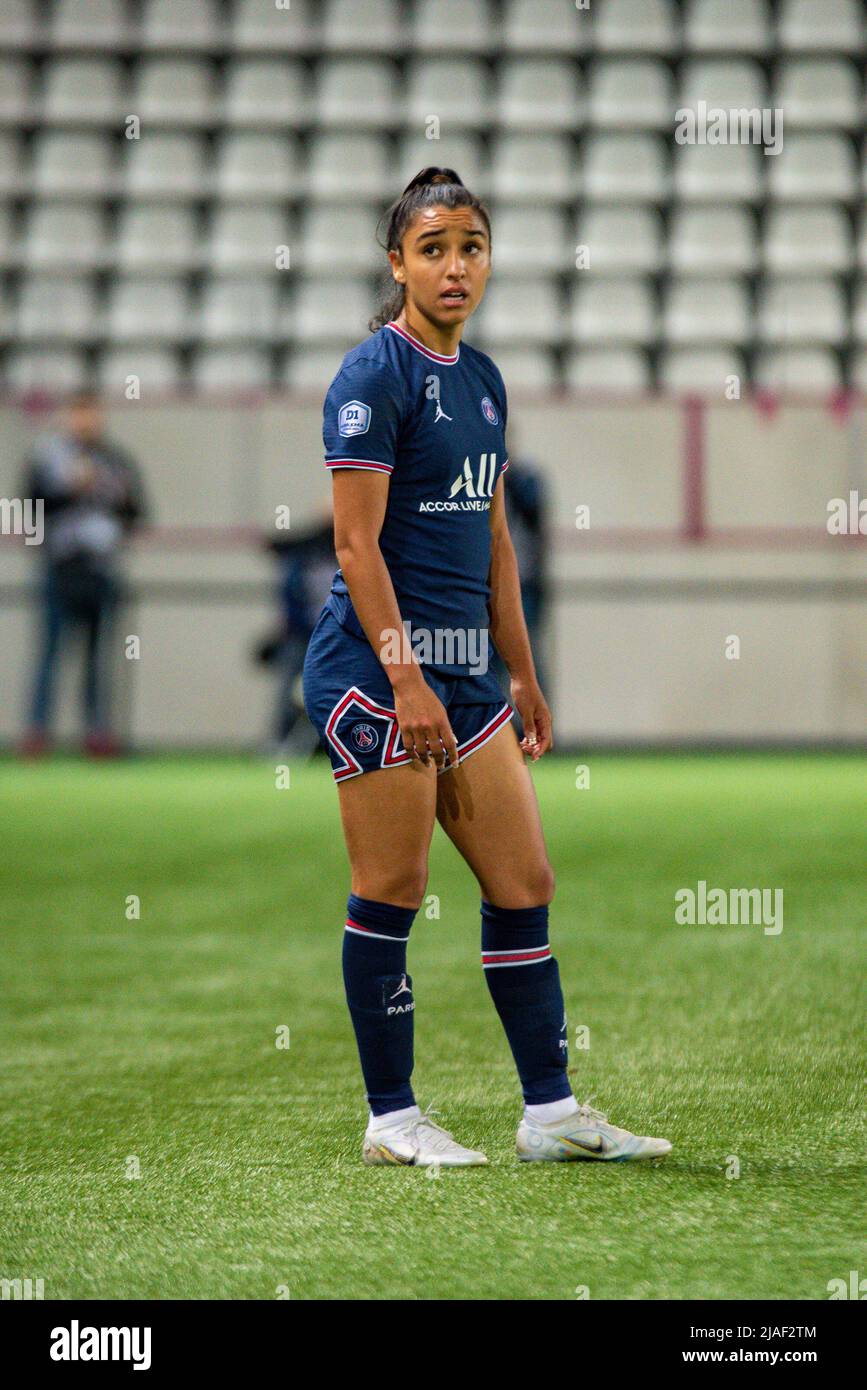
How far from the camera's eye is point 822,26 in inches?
553

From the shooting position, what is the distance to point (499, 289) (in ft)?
43.4

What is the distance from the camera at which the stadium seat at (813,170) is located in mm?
13500

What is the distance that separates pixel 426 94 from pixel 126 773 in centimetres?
670

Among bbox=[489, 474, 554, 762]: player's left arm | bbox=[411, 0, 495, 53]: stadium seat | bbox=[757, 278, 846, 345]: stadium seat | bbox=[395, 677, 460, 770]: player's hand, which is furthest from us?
bbox=[411, 0, 495, 53]: stadium seat

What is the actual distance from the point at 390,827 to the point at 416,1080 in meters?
0.78

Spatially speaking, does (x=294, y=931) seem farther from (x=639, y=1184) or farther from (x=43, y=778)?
(x=43, y=778)

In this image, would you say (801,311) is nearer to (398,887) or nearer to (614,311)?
(614,311)

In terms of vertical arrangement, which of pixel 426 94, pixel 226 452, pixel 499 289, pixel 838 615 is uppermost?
pixel 426 94

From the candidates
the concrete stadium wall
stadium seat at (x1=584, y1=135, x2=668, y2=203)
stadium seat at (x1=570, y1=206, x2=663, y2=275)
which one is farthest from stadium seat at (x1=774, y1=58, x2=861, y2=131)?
the concrete stadium wall

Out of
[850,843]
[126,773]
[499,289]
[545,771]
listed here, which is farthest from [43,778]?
[499,289]

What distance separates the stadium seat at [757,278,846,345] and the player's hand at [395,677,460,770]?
1068 centimetres

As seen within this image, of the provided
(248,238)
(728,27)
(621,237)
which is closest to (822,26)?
(728,27)

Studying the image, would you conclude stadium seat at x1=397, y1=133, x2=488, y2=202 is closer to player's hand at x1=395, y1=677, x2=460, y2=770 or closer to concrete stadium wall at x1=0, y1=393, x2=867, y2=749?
concrete stadium wall at x1=0, y1=393, x2=867, y2=749

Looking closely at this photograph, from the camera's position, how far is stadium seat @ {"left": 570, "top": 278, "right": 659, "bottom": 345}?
42.6ft
